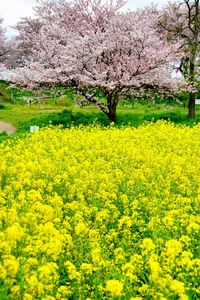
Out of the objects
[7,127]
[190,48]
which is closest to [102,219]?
[7,127]

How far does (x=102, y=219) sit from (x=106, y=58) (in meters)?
16.3

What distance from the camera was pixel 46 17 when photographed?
109 ft

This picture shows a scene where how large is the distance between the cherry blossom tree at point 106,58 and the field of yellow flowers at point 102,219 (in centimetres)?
519

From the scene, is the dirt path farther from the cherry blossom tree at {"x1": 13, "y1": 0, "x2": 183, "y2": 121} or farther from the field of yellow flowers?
the field of yellow flowers

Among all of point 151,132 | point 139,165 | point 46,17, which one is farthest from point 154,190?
point 46,17

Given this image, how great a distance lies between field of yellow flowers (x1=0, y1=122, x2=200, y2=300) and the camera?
5000 mm

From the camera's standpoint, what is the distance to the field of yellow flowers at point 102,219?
5.00 m

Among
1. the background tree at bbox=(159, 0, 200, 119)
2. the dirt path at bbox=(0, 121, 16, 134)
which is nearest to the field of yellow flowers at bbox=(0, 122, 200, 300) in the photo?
the dirt path at bbox=(0, 121, 16, 134)

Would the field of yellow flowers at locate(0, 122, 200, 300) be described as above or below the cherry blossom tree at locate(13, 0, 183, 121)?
below

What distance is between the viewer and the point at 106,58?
23297mm

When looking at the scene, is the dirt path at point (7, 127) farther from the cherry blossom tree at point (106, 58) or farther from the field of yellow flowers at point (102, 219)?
the field of yellow flowers at point (102, 219)

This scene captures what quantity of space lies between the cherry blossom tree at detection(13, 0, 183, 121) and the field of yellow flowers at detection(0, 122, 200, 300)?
17.0 ft

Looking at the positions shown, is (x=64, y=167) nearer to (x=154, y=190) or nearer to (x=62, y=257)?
(x=154, y=190)

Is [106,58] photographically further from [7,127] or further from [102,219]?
[102,219]
